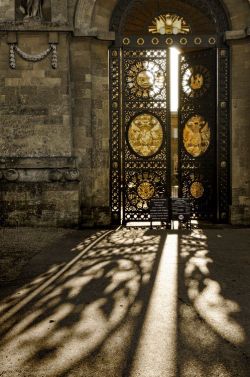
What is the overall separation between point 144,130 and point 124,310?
24.4 feet

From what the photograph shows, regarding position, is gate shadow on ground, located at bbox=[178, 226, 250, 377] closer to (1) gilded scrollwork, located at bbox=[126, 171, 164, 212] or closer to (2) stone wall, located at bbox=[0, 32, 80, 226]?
(1) gilded scrollwork, located at bbox=[126, 171, 164, 212]

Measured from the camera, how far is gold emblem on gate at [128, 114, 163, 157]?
1122 centimetres

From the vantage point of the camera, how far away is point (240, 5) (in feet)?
35.0

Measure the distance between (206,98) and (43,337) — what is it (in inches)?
349

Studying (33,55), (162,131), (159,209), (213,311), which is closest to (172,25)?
(162,131)

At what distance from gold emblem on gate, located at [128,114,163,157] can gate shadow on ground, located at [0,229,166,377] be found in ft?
16.6

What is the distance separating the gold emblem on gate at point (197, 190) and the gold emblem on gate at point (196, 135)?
2.56 ft

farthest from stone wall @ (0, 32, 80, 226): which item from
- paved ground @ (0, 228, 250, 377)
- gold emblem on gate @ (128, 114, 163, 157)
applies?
paved ground @ (0, 228, 250, 377)

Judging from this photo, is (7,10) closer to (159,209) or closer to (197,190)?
(159,209)

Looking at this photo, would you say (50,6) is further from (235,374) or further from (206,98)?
(235,374)

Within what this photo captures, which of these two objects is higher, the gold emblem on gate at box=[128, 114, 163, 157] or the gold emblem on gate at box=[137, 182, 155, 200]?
the gold emblem on gate at box=[128, 114, 163, 157]

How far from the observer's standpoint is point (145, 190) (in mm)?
11180

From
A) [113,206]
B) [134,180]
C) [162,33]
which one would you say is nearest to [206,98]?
A: [162,33]

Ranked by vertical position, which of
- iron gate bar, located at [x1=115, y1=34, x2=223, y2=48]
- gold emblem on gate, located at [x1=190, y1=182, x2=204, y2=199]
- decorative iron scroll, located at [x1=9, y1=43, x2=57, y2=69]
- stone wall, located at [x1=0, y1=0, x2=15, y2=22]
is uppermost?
stone wall, located at [x1=0, y1=0, x2=15, y2=22]
